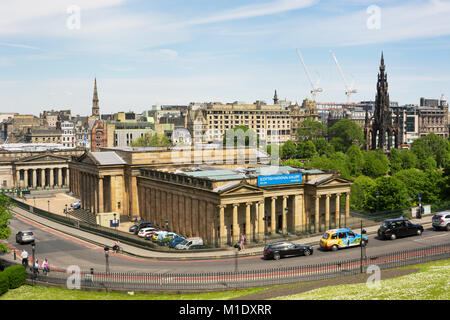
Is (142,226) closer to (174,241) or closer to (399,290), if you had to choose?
(174,241)

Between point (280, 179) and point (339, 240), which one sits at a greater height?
point (280, 179)

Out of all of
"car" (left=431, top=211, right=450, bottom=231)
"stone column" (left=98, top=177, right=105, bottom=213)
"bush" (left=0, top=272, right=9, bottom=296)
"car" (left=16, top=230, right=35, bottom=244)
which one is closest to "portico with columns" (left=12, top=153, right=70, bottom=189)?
"stone column" (left=98, top=177, right=105, bottom=213)

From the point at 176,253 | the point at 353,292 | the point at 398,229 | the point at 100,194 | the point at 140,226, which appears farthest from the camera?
the point at 100,194

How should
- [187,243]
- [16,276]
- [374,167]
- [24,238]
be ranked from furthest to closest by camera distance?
1. [374,167]
2. [24,238]
3. [187,243]
4. [16,276]

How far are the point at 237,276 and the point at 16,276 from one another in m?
22.2

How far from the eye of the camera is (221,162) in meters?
105

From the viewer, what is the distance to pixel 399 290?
39500 millimetres

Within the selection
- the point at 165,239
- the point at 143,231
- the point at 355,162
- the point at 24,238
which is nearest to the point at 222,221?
the point at 165,239

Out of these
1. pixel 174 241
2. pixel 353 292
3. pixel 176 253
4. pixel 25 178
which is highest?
pixel 353 292

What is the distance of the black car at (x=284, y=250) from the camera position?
60.1 meters

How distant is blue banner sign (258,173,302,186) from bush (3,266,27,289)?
3427 centimetres

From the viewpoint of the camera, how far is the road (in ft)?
191

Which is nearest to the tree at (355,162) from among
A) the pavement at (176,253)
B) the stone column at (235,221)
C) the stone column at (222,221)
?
the pavement at (176,253)
